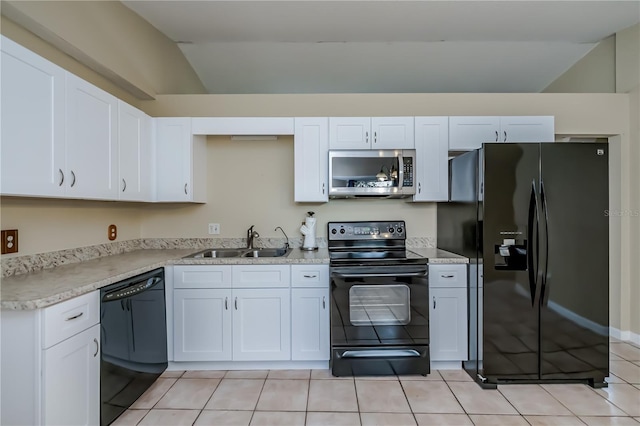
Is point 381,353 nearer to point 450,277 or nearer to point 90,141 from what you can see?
point 450,277

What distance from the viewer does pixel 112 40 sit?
7.84 ft

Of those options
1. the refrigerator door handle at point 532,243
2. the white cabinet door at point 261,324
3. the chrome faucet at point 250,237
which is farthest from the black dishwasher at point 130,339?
the refrigerator door handle at point 532,243

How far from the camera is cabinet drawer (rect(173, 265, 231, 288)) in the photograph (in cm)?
246

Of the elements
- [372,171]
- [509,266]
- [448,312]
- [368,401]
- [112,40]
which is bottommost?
[368,401]

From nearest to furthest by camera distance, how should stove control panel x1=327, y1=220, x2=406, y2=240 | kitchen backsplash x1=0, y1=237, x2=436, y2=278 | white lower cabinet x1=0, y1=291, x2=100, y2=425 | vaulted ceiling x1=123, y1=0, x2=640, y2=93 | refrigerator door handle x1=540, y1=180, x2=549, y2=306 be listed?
white lower cabinet x1=0, y1=291, x2=100, y2=425, kitchen backsplash x1=0, y1=237, x2=436, y2=278, refrigerator door handle x1=540, y1=180, x2=549, y2=306, vaulted ceiling x1=123, y1=0, x2=640, y2=93, stove control panel x1=327, y1=220, x2=406, y2=240

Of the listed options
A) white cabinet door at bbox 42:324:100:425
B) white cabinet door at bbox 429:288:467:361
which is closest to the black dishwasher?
white cabinet door at bbox 42:324:100:425

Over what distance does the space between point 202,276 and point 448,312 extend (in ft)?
6.59

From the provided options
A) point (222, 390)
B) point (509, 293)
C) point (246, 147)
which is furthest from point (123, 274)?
point (509, 293)

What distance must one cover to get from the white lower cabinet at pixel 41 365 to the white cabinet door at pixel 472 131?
300cm

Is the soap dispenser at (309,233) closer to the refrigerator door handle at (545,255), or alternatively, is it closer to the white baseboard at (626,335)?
the refrigerator door handle at (545,255)

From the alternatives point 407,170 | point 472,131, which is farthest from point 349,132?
point 472,131

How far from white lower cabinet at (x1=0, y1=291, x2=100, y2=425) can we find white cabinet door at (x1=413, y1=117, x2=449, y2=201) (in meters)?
2.60

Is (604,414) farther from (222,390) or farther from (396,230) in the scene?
(222,390)

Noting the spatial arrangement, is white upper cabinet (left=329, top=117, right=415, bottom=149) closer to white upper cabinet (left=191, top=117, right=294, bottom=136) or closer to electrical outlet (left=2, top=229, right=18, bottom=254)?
white upper cabinet (left=191, top=117, right=294, bottom=136)
